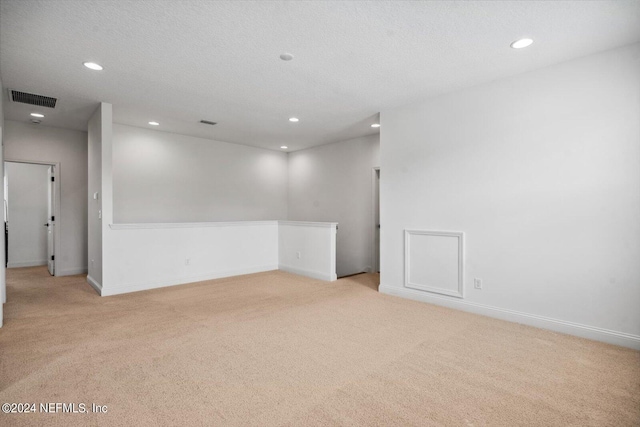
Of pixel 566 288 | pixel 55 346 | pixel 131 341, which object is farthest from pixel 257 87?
pixel 566 288

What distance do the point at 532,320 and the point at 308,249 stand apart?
3556 millimetres

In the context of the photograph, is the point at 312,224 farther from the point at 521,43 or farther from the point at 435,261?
the point at 521,43

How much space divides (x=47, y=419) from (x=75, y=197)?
558cm

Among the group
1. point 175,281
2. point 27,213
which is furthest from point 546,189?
point 27,213

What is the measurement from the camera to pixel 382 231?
15.4 ft

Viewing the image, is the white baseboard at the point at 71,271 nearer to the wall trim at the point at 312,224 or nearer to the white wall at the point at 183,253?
the white wall at the point at 183,253

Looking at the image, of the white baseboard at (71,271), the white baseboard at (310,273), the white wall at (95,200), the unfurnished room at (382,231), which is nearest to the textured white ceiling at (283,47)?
the unfurnished room at (382,231)

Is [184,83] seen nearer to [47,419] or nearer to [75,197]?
[47,419]

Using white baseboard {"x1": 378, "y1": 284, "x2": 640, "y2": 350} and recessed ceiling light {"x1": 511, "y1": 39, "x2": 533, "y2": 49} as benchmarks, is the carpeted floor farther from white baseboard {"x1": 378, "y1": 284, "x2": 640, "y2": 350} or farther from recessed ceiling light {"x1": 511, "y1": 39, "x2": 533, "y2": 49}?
recessed ceiling light {"x1": 511, "y1": 39, "x2": 533, "y2": 49}

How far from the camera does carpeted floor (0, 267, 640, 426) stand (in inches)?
73.7

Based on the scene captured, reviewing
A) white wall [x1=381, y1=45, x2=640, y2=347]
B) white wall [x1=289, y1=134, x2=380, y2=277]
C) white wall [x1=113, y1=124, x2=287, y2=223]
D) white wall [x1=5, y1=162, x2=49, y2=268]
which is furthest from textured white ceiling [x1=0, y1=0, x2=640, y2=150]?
white wall [x1=5, y1=162, x2=49, y2=268]

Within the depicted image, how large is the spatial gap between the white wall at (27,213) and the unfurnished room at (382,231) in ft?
5.36

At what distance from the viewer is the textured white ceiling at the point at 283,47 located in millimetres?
2385

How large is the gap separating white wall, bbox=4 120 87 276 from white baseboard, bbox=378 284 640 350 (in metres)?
5.97
